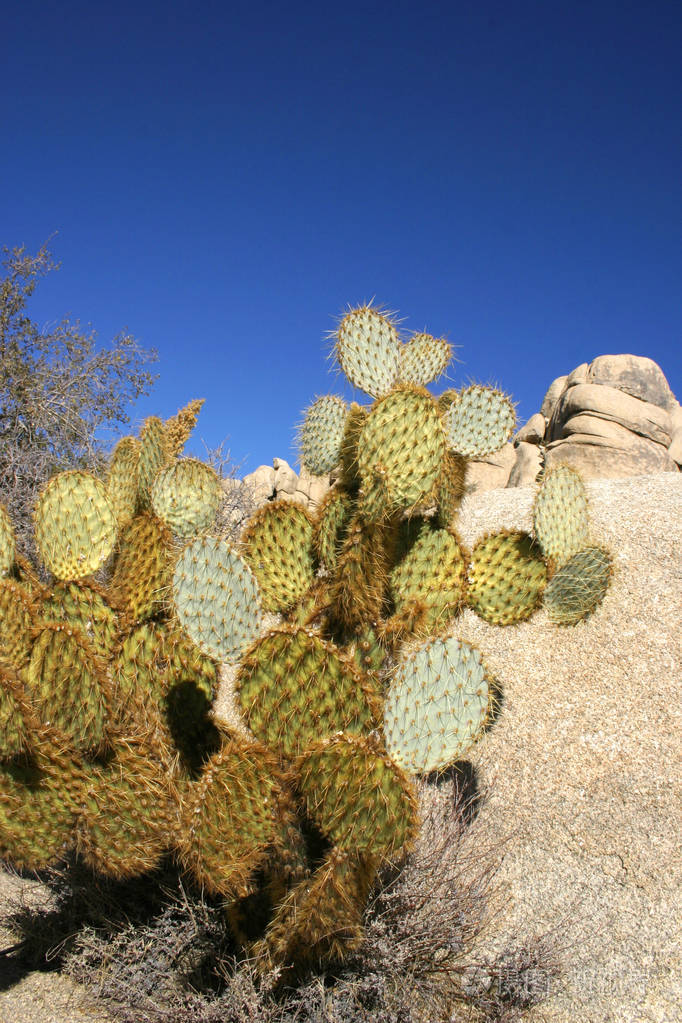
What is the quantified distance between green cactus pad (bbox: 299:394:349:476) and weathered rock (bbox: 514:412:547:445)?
13.9 meters

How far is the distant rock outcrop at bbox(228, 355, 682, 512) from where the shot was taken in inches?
554

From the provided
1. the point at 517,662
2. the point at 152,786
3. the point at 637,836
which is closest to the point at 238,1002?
the point at 152,786

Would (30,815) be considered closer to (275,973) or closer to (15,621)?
(15,621)

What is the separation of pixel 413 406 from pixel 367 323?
73 cm

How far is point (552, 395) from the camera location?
1747cm

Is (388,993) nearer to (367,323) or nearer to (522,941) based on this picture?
(522,941)

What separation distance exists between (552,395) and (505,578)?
14.7m

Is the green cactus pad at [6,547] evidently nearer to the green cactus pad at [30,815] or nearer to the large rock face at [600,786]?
the green cactus pad at [30,815]

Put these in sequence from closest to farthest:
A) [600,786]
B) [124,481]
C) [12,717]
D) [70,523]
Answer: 1. [12,717]
2. [70,523]
3. [124,481]
4. [600,786]

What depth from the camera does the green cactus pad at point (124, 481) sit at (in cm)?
363

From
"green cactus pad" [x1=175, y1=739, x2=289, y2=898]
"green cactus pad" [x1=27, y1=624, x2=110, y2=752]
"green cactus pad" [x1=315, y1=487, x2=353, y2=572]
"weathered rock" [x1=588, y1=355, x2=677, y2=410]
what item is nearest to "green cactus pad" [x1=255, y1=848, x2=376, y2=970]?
"green cactus pad" [x1=175, y1=739, x2=289, y2=898]

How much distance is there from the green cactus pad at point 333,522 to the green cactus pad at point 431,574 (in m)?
0.43

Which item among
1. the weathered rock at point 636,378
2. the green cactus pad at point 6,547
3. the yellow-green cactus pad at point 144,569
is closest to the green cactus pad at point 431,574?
the yellow-green cactus pad at point 144,569

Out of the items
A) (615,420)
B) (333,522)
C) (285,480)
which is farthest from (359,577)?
(285,480)
